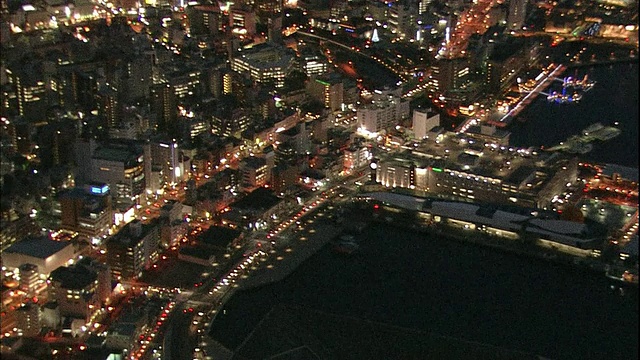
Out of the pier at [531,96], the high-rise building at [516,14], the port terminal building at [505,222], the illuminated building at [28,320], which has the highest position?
the high-rise building at [516,14]

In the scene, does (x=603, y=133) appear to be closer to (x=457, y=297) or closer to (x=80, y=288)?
(x=457, y=297)

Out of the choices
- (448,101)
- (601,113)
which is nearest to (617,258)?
(601,113)

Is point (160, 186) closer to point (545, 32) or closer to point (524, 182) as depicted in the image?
point (524, 182)

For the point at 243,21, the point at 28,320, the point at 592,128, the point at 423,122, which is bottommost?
the point at 28,320

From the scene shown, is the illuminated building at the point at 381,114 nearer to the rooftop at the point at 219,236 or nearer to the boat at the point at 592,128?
the boat at the point at 592,128

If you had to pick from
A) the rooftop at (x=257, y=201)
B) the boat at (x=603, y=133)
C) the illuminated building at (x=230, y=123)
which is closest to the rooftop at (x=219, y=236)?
the rooftop at (x=257, y=201)

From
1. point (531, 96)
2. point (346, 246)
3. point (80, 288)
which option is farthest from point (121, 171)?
point (531, 96)

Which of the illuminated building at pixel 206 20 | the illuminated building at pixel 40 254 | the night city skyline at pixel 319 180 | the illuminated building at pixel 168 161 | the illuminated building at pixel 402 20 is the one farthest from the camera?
the illuminated building at pixel 206 20
